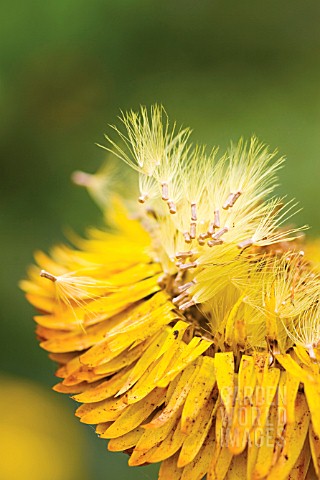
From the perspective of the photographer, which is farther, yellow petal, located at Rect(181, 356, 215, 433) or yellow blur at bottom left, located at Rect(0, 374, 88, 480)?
yellow blur at bottom left, located at Rect(0, 374, 88, 480)

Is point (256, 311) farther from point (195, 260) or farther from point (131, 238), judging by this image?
point (131, 238)

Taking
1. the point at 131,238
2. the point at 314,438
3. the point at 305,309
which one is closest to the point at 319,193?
the point at 131,238

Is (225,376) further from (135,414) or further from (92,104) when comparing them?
(92,104)

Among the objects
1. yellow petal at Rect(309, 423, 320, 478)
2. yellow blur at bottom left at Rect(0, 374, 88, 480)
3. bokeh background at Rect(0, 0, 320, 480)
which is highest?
bokeh background at Rect(0, 0, 320, 480)

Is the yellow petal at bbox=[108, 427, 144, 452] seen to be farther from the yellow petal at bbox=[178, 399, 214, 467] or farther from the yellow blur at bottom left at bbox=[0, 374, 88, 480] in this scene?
the yellow blur at bottom left at bbox=[0, 374, 88, 480]

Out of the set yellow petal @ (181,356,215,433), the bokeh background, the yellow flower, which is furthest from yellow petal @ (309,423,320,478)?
the bokeh background

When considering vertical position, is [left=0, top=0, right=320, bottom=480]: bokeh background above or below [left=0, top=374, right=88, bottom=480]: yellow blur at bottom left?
above

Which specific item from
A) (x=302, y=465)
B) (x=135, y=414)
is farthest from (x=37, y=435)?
(x=302, y=465)
